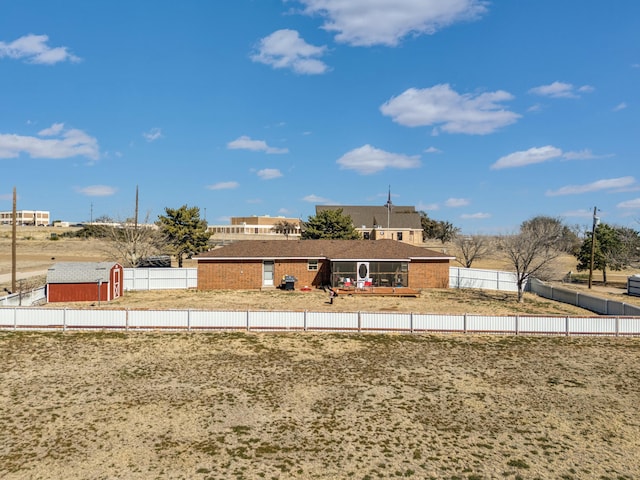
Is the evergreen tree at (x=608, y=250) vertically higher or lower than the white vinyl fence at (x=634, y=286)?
higher

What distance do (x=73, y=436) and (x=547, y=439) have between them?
1180cm

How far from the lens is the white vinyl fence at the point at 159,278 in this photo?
36688 millimetres

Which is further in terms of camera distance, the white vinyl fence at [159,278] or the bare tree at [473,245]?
the bare tree at [473,245]

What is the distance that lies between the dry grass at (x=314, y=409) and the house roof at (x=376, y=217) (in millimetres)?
71810

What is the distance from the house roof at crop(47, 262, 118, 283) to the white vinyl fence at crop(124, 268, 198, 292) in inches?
237

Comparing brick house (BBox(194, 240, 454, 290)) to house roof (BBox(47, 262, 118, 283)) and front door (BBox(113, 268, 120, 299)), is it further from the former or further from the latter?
house roof (BBox(47, 262, 118, 283))

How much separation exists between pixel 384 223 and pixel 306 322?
71.6 m

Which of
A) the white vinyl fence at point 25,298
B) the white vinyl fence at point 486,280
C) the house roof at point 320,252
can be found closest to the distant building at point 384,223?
the white vinyl fence at point 486,280

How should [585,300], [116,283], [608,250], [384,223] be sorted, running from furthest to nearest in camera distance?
[384,223]
[608,250]
[116,283]
[585,300]

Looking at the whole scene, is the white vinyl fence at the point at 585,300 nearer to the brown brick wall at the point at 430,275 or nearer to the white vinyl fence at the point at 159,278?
the brown brick wall at the point at 430,275

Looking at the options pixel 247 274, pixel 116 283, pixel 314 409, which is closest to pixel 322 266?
pixel 247 274

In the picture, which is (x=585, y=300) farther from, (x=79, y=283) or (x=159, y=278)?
(x=79, y=283)

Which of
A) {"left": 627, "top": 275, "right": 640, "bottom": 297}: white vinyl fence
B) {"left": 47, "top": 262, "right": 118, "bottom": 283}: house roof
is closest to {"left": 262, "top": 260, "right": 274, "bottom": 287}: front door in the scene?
{"left": 47, "top": 262, "right": 118, "bottom": 283}: house roof

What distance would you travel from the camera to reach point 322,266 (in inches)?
1486
